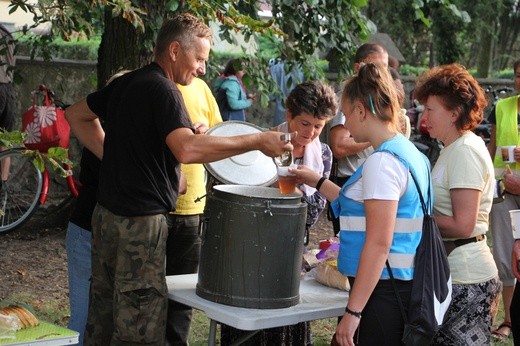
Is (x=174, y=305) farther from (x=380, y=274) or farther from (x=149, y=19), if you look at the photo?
(x=149, y=19)

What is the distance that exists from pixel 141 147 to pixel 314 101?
114 cm

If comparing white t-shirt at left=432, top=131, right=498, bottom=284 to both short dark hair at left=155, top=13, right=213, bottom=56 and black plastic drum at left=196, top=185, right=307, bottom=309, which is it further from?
short dark hair at left=155, top=13, right=213, bottom=56

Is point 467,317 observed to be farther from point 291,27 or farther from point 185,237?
point 291,27

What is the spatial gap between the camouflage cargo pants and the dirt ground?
270cm

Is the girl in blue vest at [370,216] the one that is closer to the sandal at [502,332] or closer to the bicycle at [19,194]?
the sandal at [502,332]

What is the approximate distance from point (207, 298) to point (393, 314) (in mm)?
726

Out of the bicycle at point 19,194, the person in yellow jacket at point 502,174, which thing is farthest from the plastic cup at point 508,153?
the bicycle at point 19,194

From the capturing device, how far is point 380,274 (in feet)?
10.6

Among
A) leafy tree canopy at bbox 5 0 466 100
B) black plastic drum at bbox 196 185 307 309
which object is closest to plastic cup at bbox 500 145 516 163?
leafy tree canopy at bbox 5 0 466 100

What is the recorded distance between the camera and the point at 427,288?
3311 millimetres

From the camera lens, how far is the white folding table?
11.1 feet

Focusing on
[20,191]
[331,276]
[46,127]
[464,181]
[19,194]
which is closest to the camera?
[464,181]

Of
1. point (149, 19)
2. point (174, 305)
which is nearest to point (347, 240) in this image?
point (174, 305)

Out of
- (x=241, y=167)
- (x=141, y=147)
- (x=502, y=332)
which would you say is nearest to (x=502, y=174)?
(x=502, y=332)
